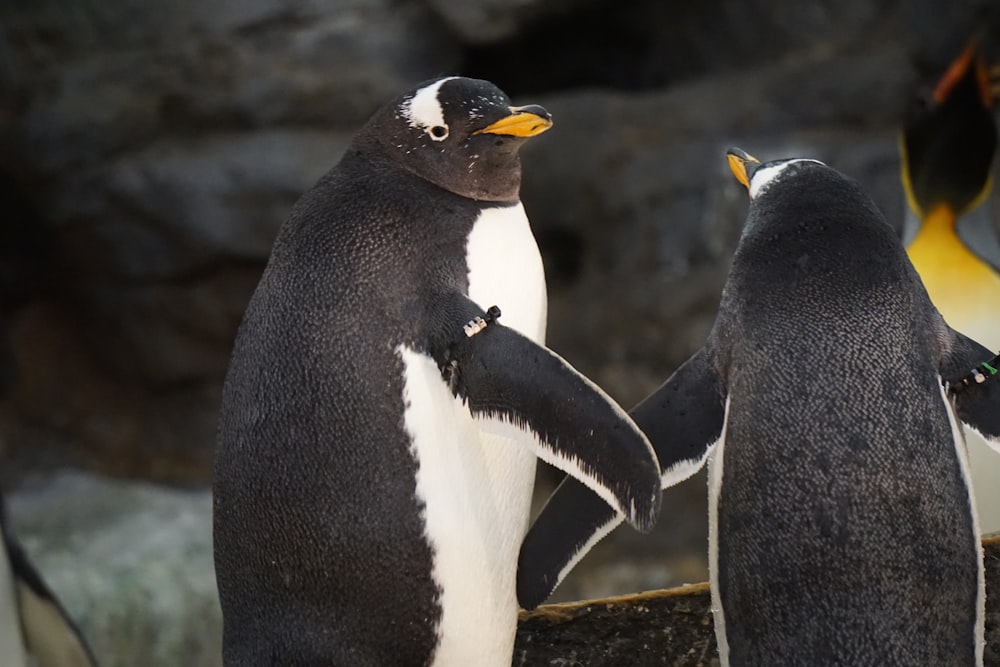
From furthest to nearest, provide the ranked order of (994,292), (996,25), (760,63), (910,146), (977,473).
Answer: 1. (760,63)
2. (996,25)
3. (910,146)
4. (994,292)
5. (977,473)

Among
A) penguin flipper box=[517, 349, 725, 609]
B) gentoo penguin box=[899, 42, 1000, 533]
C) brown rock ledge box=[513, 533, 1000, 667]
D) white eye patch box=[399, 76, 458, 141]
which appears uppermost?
gentoo penguin box=[899, 42, 1000, 533]

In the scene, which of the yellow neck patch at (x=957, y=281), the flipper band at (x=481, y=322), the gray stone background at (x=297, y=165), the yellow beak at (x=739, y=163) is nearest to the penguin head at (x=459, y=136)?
the flipper band at (x=481, y=322)

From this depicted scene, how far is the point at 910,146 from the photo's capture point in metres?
2.85

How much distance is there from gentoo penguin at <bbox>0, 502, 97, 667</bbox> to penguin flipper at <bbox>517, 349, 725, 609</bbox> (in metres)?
1.35

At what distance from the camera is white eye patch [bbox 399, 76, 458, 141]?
5.29 ft

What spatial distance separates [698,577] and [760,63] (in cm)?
209

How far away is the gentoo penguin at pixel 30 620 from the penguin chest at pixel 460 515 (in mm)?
1310

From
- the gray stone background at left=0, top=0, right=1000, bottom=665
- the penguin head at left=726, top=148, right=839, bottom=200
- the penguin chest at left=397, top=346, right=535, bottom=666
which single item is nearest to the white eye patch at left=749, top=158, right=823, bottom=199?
the penguin head at left=726, top=148, right=839, bottom=200

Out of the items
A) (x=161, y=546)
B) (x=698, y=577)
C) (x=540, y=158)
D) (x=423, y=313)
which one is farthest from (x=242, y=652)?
(x=540, y=158)

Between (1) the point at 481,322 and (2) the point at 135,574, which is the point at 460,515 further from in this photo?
(2) the point at 135,574

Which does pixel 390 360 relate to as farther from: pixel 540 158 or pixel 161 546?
pixel 540 158

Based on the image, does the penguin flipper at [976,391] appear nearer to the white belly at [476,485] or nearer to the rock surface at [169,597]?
the rock surface at [169,597]

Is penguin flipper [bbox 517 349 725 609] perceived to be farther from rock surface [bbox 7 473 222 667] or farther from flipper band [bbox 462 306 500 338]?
rock surface [bbox 7 473 222 667]

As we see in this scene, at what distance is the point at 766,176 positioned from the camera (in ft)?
5.31
